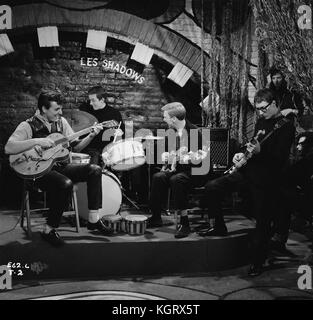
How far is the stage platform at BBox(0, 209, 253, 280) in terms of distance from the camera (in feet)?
14.8

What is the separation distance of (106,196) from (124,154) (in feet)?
1.89

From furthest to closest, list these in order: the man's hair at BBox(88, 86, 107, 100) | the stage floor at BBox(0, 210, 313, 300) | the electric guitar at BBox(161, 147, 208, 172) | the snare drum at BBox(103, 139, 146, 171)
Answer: the man's hair at BBox(88, 86, 107, 100) < the snare drum at BBox(103, 139, 146, 171) < the electric guitar at BBox(161, 147, 208, 172) < the stage floor at BBox(0, 210, 313, 300)

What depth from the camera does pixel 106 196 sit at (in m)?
5.28

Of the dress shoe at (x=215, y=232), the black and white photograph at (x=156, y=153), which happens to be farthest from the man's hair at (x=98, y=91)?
the dress shoe at (x=215, y=232)

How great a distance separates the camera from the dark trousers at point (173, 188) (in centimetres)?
502

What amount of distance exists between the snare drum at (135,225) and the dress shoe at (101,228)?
0.66 ft

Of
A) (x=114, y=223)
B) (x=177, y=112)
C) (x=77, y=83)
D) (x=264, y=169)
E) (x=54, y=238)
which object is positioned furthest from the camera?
(x=77, y=83)

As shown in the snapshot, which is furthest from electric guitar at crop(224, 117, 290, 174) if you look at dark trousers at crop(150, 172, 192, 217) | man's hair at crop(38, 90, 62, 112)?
man's hair at crop(38, 90, 62, 112)

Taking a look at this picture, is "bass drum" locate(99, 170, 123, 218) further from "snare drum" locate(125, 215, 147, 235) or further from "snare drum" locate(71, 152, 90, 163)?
"snare drum" locate(125, 215, 147, 235)

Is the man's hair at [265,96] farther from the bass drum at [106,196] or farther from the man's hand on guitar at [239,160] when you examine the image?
the bass drum at [106,196]

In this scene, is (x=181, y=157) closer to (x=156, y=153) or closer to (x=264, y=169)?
(x=156, y=153)

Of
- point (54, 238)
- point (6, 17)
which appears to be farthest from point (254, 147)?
point (6, 17)

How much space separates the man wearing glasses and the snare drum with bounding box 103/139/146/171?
1080 millimetres
